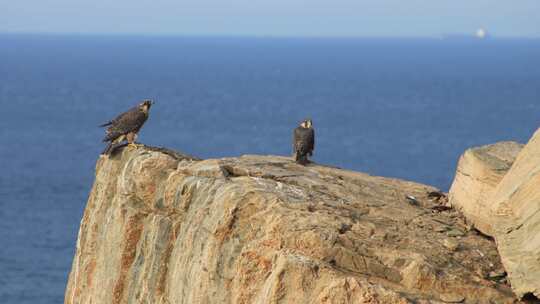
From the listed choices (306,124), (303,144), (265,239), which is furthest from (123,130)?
(265,239)

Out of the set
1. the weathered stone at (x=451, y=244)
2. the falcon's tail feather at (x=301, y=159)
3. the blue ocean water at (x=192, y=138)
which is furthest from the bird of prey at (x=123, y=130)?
the blue ocean water at (x=192, y=138)

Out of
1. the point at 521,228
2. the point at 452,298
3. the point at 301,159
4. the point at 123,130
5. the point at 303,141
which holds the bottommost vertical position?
the point at 452,298

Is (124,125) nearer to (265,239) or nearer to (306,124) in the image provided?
(306,124)

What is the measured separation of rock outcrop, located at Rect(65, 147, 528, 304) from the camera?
1517 cm

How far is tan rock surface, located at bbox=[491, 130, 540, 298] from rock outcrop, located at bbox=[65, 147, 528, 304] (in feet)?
1.69

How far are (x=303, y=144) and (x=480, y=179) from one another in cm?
676

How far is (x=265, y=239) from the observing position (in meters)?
16.0

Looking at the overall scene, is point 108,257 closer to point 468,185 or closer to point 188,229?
point 188,229

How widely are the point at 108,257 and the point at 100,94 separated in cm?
18001

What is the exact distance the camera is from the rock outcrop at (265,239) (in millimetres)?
15172

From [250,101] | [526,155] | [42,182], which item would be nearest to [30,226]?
[42,182]

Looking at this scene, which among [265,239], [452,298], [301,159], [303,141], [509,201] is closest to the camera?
[452,298]

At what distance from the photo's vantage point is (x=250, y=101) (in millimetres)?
188375

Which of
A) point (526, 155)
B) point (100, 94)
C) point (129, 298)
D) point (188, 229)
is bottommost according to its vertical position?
point (100, 94)
